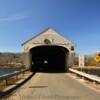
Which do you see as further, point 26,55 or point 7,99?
point 26,55

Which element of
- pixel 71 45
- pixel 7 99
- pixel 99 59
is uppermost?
pixel 71 45

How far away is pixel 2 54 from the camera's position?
290ft

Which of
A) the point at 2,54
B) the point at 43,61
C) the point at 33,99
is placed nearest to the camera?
the point at 33,99

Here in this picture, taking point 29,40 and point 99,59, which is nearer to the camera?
point 99,59

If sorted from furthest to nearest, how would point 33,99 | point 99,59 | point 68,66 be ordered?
point 68,66 < point 99,59 < point 33,99

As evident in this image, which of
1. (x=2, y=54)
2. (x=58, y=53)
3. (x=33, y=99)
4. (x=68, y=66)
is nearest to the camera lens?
(x=33, y=99)

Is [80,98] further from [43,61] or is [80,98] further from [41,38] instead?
[43,61]

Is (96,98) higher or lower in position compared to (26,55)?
lower

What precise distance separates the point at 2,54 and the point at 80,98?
76.1m

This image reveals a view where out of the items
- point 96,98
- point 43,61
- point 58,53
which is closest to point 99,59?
point 96,98

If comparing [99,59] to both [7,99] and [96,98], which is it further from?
[7,99]

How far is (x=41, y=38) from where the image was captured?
44.8 meters

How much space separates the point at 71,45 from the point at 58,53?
49.6ft

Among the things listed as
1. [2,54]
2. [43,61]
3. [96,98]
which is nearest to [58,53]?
[43,61]
